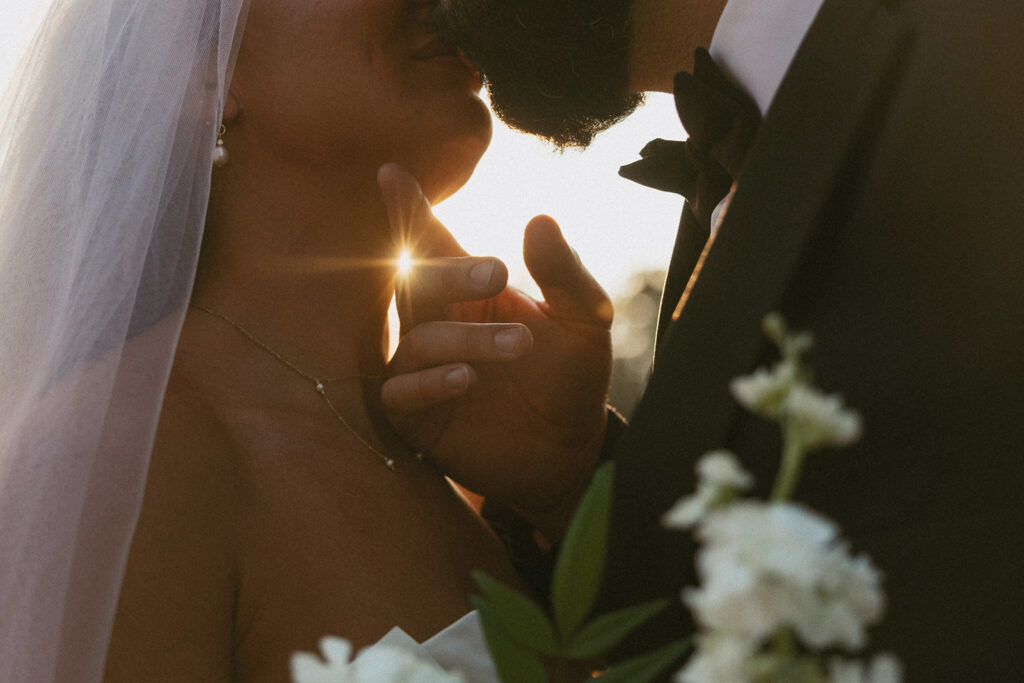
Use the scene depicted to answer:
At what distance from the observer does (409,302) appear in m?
1.82

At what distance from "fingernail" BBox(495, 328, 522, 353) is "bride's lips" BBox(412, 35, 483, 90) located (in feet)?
2.16

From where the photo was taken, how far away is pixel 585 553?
1.26 ft

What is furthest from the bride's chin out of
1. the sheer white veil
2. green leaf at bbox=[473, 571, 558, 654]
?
green leaf at bbox=[473, 571, 558, 654]

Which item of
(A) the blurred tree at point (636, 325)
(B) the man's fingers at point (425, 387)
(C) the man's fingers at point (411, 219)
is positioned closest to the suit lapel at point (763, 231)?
(B) the man's fingers at point (425, 387)

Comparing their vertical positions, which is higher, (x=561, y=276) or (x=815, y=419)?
(x=561, y=276)

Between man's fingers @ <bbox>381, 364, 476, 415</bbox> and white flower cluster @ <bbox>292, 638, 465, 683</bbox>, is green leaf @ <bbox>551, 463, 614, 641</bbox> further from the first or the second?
man's fingers @ <bbox>381, 364, 476, 415</bbox>

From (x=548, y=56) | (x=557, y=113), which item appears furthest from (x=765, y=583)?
(x=557, y=113)

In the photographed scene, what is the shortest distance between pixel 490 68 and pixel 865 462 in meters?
1.32

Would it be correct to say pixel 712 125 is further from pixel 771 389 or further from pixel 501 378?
pixel 771 389

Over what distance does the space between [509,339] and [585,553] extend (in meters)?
1.16

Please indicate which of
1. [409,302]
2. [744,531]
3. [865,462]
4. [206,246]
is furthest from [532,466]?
[744,531]

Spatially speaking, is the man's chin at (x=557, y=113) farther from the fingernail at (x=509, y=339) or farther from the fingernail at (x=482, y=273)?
the fingernail at (x=509, y=339)

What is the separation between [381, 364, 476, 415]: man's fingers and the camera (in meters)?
1.61

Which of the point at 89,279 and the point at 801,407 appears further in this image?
the point at 89,279
